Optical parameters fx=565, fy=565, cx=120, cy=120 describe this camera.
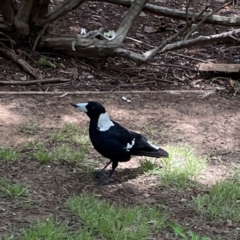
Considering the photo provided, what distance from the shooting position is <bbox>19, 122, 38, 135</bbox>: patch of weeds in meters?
4.99

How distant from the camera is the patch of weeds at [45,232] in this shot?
11.0ft

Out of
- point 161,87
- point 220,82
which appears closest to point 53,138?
point 161,87

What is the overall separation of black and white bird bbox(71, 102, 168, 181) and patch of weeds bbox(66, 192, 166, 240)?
0.41 metres

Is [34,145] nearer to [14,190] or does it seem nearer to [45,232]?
[14,190]

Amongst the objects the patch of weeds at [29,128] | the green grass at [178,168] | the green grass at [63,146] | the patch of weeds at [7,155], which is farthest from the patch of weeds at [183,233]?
the patch of weeds at [29,128]

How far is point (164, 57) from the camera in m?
7.65

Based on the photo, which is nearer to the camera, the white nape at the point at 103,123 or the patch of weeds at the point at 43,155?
the white nape at the point at 103,123

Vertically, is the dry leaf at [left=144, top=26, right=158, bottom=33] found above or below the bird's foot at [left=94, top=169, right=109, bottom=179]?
above

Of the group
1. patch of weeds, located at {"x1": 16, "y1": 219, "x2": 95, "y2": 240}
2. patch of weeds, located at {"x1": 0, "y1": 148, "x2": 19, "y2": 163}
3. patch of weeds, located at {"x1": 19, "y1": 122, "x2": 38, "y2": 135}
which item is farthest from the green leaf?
patch of weeds, located at {"x1": 16, "y1": 219, "x2": 95, "y2": 240}

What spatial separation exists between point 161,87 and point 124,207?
3.01m

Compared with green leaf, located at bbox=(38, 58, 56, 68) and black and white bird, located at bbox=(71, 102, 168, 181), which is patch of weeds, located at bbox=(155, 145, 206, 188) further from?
green leaf, located at bbox=(38, 58, 56, 68)

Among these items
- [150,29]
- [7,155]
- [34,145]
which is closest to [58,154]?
[34,145]

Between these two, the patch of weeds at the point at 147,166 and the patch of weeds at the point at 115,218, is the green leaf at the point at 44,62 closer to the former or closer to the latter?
the patch of weeds at the point at 147,166

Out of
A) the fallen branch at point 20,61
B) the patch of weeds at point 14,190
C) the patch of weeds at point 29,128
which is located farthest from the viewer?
the fallen branch at point 20,61
